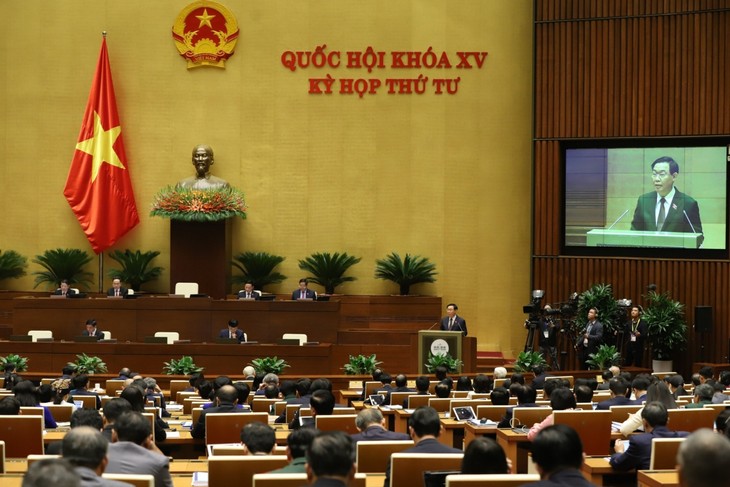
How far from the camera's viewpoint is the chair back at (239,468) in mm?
5062

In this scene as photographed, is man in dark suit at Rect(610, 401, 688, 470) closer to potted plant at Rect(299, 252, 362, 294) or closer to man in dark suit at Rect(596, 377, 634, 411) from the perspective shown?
man in dark suit at Rect(596, 377, 634, 411)

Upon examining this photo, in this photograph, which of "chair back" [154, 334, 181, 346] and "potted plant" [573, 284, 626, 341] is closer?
"chair back" [154, 334, 181, 346]

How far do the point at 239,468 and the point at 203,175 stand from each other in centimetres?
1427

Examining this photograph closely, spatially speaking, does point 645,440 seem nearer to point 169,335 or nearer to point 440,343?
point 440,343

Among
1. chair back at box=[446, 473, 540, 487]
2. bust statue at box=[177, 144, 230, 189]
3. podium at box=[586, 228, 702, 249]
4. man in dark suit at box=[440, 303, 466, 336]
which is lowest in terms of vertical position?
chair back at box=[446, 473, 540, 487]

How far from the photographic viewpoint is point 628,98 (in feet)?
59.7

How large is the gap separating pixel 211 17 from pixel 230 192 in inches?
137

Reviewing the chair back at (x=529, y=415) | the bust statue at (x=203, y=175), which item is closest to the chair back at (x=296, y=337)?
the bust statue at (x=203, y=175)

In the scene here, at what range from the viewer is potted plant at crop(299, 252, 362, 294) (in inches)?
744

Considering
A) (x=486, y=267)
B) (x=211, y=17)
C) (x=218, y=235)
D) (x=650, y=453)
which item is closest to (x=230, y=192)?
(x=218, y=235)

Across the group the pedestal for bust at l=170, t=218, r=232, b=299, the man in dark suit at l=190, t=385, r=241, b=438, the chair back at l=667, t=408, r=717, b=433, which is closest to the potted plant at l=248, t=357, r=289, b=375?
the pedestal for bust at l=170, t=218, r=232, b=299

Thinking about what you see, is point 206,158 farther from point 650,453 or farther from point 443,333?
point 650,453

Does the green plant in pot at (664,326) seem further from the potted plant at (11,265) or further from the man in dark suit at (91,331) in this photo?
the potted plant at (11,265)

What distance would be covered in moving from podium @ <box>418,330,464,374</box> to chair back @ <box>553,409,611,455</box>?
24.4ft
